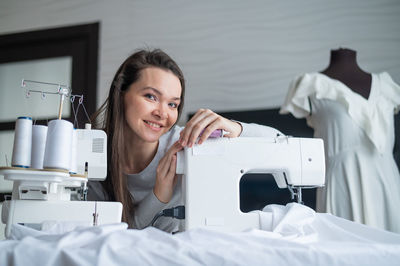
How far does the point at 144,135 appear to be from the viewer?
1.43 m

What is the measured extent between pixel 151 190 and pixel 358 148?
3.57ft

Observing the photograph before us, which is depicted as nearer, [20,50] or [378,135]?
[378,135]

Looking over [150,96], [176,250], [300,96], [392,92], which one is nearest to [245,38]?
[300,96]

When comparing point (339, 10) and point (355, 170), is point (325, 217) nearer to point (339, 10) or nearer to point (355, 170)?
point (355, 170)

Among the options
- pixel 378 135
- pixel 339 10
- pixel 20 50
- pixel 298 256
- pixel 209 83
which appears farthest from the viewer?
pixel 20 50

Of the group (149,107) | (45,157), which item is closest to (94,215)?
(45,157)

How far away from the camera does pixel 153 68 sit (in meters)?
1.53

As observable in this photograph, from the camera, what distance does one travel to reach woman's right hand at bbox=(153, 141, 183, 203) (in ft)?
3.88

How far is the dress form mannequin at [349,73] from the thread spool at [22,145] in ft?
5.34

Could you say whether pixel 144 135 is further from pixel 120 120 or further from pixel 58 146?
pixel 58 146

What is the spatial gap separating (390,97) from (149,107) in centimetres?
131

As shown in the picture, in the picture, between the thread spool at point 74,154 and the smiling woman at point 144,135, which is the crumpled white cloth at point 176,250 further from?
the smiling woman at point 144,135

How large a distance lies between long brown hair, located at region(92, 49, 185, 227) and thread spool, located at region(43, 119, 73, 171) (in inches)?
12.9

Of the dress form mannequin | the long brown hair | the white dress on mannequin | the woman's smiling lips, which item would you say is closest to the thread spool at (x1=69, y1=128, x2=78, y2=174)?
the long brown hair
